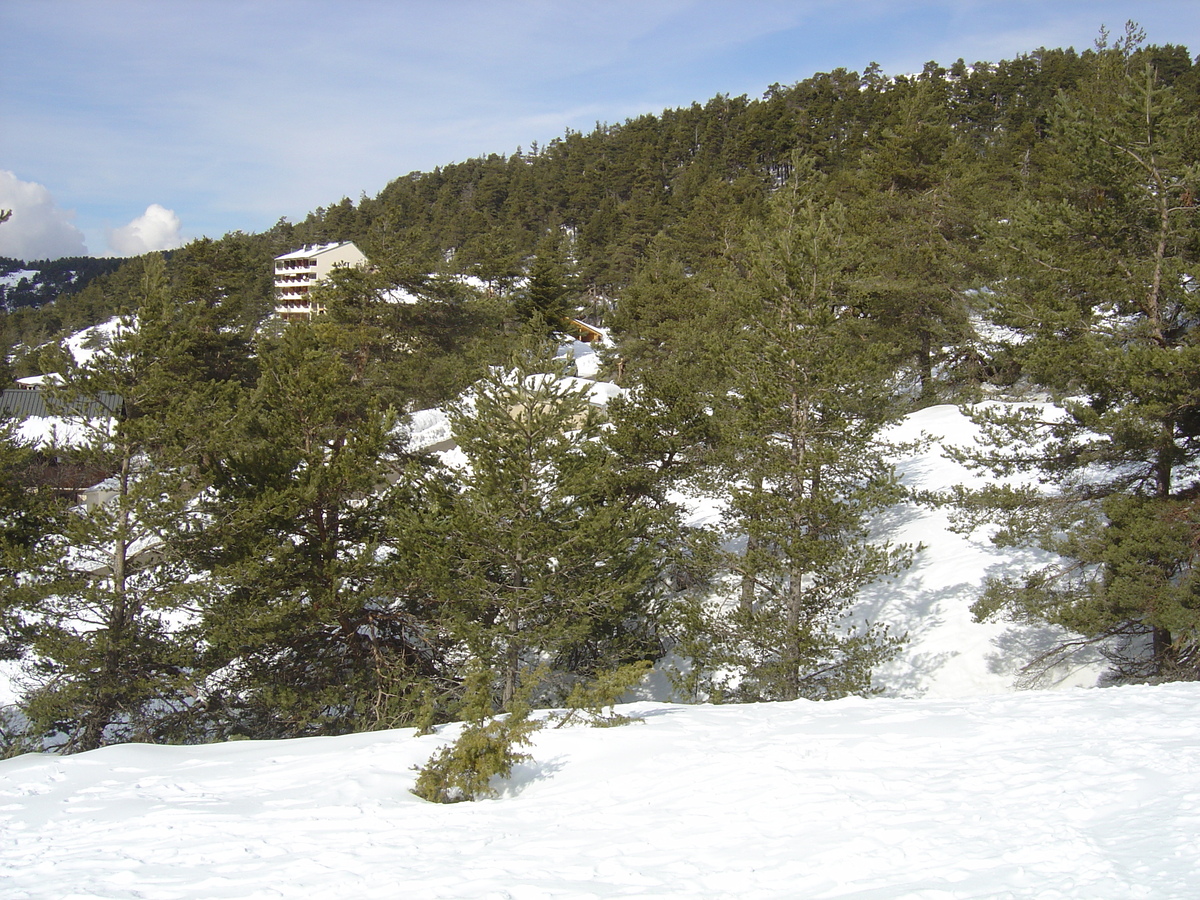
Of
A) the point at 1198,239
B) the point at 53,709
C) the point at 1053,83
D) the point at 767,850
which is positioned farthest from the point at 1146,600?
the point at 1053,83

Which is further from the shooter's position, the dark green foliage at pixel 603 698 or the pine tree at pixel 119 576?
the pine tree at pixel 119 576

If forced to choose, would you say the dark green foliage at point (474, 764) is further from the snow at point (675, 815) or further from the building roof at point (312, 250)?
the building roof at point (312, 250)

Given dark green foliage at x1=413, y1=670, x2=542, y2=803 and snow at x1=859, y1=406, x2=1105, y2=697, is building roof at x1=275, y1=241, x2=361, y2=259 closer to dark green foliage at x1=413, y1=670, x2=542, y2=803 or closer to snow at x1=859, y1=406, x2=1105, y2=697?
snow at x1=859, y1=406, x2=1105, y2=697

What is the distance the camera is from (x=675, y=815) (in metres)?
6.21

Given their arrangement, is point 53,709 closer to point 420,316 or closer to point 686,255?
point 420,316

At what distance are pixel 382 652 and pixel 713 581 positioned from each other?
769 centimetres

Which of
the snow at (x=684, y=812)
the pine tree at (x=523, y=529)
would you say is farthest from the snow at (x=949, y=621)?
the pine tree at (x=523, y=529)

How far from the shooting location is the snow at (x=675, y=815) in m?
4.89

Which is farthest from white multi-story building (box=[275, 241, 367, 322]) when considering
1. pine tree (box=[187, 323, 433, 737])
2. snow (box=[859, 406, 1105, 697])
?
snow (box=[859, 406, 1105, 697])

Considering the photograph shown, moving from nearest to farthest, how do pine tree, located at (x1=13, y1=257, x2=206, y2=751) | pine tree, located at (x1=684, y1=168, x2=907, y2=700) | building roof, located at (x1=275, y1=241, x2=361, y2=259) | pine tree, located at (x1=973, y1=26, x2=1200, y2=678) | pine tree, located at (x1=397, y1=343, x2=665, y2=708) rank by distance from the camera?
1. pine tree, located at (x1=973, y1=26, x2=1200, y2=678)
2. pine tree, located at (x1=13, y1=257, x2=206, y2=751)
3. pine tree, located at (x1=684, y1=168, x2=907, y2=700)
4. pine tree, located at (x1=397, y1=343, x2=665, y2=708)
5. building roof, located at (x1=275, y1=241, x2=361, y2=259)

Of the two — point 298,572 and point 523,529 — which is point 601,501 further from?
point 298,572

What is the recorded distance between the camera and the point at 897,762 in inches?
278

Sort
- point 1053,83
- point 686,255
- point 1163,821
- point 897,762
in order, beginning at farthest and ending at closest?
1. point 1053,83
2. point 686,255
3. point 897,762
4. point 1163,821

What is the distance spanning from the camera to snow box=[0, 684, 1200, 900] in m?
4.89
